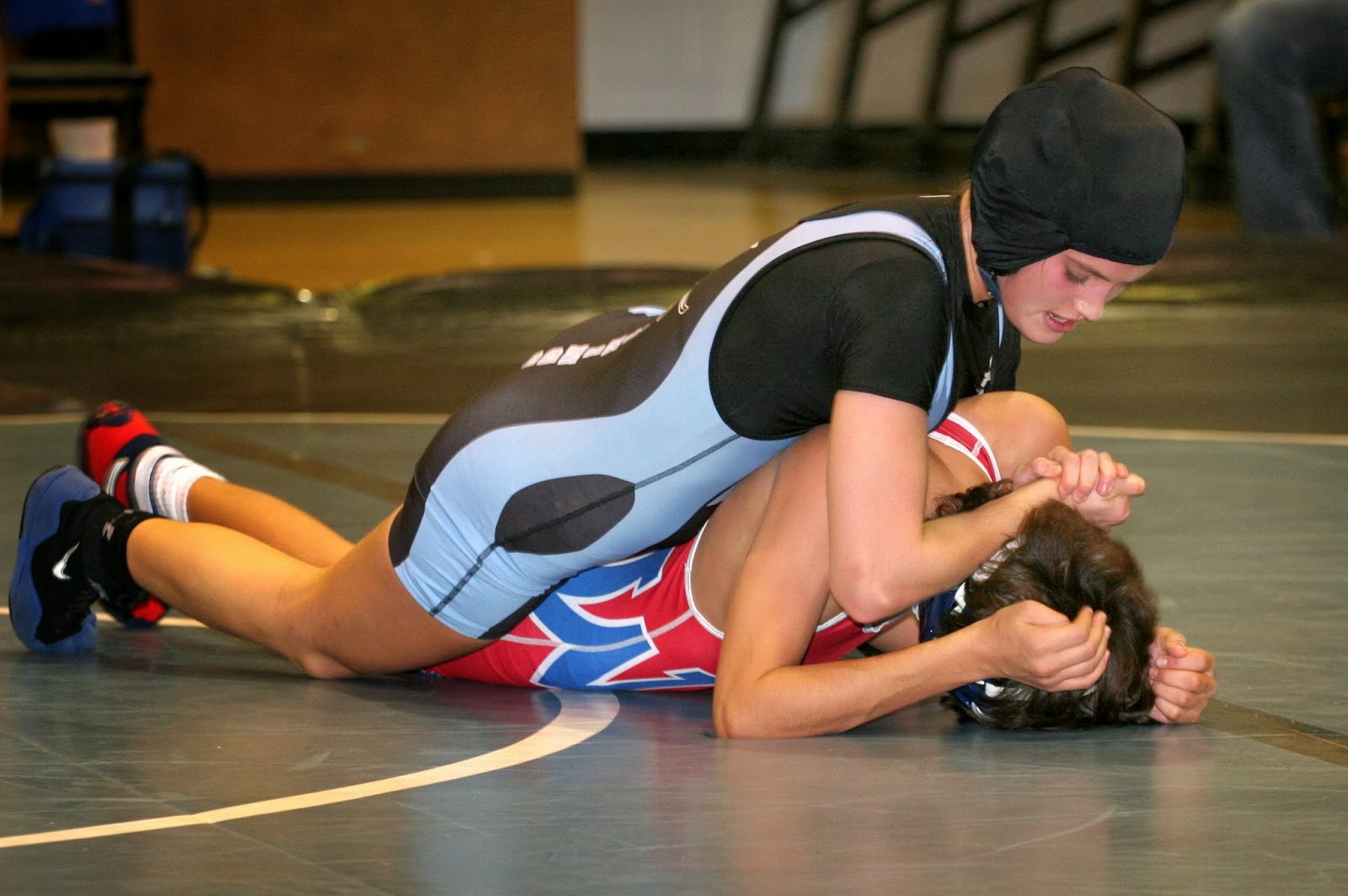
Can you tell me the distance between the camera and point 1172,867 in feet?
4.95

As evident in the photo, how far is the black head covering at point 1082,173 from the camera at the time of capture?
1.74 meters

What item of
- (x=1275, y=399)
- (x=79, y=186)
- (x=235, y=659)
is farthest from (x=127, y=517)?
(x=79, y=186)

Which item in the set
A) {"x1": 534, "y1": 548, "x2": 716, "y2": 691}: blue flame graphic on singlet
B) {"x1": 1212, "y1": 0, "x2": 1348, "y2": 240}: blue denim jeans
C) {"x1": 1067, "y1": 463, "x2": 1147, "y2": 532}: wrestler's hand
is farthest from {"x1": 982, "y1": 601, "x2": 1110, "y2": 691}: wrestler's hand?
{"x1": 1212, "y1": 0, "x2": 1348, "y2": 240}: blue denim jeans

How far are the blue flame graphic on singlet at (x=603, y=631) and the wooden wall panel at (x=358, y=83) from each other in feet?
27.9

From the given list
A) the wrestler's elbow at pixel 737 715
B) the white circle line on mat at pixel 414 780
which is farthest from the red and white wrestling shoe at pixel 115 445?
the wrestler's elbow at pixel 737 715

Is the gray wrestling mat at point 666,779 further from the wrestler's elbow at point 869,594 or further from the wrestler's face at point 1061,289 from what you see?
the wrestler's face at point 1061,289

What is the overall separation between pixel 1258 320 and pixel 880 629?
10.9 ft

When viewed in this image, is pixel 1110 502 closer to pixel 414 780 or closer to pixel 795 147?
pixel 414 780

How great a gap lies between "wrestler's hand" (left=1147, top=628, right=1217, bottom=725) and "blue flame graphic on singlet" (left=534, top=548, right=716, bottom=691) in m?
0.49

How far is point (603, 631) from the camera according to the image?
2.14 m

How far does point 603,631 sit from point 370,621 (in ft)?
0.90

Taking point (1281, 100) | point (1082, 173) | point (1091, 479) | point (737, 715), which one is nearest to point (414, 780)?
point (737, 715)

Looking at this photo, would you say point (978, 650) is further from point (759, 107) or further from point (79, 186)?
point (759, 107)

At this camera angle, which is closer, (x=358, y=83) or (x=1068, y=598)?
(x=1068, y=598)
